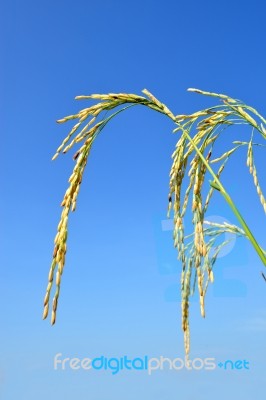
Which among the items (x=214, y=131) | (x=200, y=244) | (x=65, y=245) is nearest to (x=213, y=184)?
(x=200, y=244)

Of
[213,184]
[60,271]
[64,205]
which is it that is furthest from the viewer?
[213,184]

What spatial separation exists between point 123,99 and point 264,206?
1.47ft

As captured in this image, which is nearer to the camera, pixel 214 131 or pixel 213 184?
pixel 213 184

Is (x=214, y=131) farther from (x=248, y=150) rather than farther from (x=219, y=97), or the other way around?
(x=248, y=150)

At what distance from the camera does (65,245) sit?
39.6 inches

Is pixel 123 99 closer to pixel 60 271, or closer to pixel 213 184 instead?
pixel 213 184

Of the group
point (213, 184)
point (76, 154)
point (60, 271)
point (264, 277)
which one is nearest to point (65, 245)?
point (60, 271)

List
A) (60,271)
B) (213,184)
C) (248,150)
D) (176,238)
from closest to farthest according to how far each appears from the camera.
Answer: (60,271)
(213,184)
(176,238)
(248,150)

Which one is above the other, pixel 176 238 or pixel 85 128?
pixel 85 128

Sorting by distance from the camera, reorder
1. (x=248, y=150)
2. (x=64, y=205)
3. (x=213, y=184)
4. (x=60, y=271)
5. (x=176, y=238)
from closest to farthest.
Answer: (x=60, y=271)
(x=64, y=205)
(x=213, y=184)
(x=176, y=238)
(x=248, y=150)

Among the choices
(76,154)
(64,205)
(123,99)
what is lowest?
(64,205)

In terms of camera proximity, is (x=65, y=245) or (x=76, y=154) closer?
(x=65, y=245)

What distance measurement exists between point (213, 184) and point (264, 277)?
0.99 ft

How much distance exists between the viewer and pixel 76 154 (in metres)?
1.17
